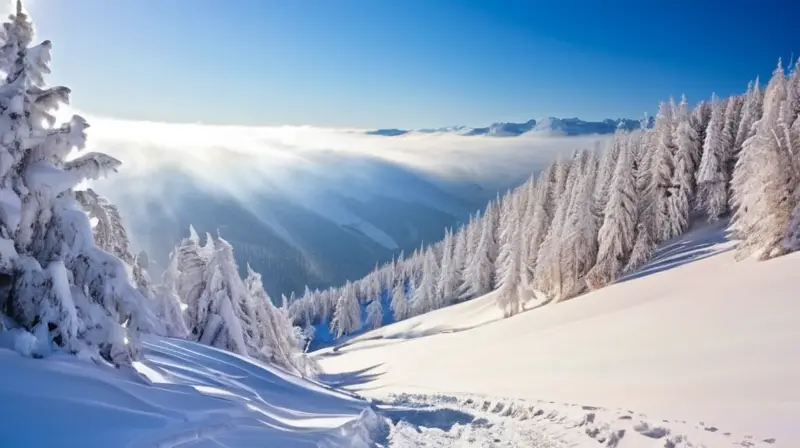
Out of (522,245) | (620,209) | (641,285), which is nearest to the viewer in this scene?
(641,285)

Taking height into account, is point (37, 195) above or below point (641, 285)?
above

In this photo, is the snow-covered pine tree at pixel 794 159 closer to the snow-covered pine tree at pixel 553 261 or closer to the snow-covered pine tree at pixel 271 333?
the snow-covered pine tree at pixel 553 261

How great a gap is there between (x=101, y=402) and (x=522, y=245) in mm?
43729

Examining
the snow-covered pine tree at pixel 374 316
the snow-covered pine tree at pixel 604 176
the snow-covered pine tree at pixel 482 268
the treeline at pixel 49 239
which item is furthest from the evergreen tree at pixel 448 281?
the treeline at pixel 49 239

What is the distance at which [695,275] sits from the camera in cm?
2597

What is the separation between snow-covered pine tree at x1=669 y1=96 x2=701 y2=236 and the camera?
124 feet

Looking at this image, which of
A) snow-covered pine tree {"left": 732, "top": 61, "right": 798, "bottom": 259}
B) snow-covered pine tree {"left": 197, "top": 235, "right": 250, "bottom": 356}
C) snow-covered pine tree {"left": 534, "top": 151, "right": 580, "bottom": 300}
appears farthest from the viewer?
snow-covered pine tree {"left": 534, "top": 151, "right": 580, "bottom": 300}

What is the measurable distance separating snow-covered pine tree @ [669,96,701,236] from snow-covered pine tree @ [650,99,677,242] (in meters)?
0.28

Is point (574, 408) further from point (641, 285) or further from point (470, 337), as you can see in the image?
point (470, 337)

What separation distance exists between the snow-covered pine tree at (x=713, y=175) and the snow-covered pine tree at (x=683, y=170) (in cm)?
71

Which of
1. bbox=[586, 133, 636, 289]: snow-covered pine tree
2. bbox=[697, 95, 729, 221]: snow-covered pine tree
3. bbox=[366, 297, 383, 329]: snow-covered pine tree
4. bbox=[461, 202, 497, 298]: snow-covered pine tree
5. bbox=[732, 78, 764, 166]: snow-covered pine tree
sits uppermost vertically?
bbox=[732, 78, 764, 166]: snow-covered pine tree

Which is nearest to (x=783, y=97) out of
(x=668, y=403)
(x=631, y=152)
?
(x=631, y=152)

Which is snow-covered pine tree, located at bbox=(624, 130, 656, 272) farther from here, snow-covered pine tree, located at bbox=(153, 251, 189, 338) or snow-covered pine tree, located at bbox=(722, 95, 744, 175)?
snow-covered pine tree, located at bbox=(153, 251, 189, 338)

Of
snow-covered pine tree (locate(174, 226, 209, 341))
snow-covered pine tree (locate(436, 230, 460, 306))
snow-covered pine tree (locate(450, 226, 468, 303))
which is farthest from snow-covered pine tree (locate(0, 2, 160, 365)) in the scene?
snow-covered pine tree (locate(450, 226, 468, 303))
